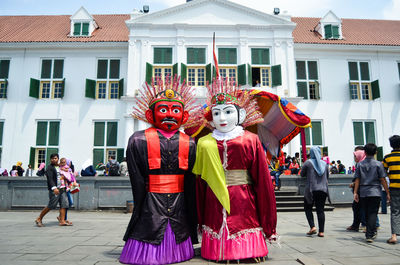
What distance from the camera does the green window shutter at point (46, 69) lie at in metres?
16.3

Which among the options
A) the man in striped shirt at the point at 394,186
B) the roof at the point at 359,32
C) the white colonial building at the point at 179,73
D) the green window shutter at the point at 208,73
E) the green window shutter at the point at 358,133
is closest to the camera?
the man in striped shirt at the point at 394,186

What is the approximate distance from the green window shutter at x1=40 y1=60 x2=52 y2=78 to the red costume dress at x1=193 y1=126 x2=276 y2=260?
622 inches

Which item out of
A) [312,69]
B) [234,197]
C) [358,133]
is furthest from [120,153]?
[358,133]

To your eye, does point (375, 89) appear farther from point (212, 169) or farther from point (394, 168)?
point (212, 169)

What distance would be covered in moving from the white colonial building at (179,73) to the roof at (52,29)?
0.20 metres

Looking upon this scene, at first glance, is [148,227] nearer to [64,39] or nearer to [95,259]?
[95,259]

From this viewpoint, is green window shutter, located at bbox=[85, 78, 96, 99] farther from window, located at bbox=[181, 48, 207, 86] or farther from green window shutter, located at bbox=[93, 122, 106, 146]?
window, located at bbox=[181, 48, 207, 86]

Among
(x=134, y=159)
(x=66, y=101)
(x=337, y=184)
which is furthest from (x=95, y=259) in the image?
(x=66, y=101)

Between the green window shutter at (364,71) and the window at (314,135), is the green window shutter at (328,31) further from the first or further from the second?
the window at (314,135)

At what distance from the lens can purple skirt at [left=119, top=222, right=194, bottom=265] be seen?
3.27 metres

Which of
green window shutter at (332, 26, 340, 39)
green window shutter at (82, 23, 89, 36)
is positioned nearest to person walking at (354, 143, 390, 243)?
green window shutter at (332, 26, 340, 39)

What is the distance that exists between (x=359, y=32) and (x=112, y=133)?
16842 millimetres

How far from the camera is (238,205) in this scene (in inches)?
136

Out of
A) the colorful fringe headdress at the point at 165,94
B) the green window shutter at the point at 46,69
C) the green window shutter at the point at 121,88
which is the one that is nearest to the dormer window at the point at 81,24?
the green window shutter at the point at 46,69
